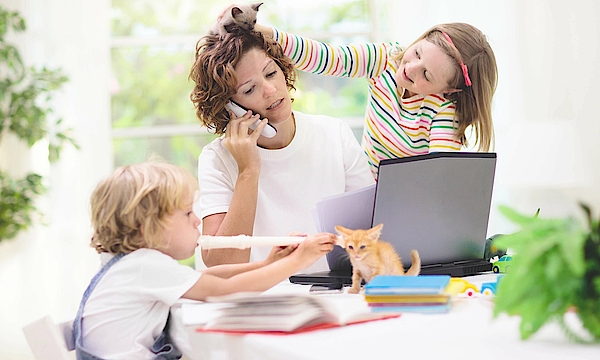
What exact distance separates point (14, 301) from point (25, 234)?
1.21 ft

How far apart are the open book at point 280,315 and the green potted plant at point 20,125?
256 centimetres

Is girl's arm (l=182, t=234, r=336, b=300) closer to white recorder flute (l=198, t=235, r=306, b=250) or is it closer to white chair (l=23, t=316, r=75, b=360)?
white recorder flute (l=198, t=235, r=306, b=250)

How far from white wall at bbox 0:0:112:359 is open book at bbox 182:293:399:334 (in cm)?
295

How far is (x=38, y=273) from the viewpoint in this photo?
3.70 metres

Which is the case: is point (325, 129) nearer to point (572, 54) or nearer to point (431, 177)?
point (431, 177)

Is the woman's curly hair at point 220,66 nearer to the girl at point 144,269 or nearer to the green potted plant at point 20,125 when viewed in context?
the girl at point 144,269

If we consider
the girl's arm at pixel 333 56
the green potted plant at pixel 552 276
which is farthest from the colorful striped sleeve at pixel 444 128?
the green potted plant at pixel 552 276

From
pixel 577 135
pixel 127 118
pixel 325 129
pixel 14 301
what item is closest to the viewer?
pixel 325 129

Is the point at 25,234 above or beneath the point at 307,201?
beneath

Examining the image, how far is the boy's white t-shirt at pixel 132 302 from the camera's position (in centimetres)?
101

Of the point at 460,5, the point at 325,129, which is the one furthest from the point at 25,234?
the point at 460,5

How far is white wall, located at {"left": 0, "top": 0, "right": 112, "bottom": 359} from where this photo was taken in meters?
3.66

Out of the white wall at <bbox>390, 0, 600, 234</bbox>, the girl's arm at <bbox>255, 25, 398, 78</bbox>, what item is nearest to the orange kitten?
the girl's arm at <bbox>255, 25, 398, 78</bbox>

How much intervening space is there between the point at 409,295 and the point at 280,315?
0.18 metres
